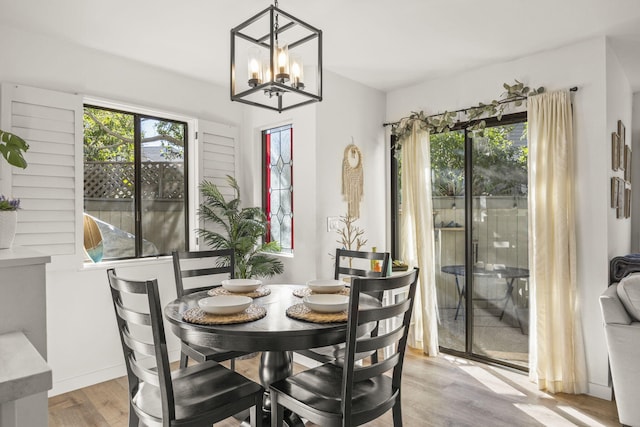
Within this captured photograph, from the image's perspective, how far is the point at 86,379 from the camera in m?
3.10

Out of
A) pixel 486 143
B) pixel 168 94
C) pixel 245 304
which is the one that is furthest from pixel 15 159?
pixel 486 143

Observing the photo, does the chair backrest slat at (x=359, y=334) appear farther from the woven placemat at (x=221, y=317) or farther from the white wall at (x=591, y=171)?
the white wall at (x=591, y=171)

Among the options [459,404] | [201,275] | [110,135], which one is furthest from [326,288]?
[110,135]

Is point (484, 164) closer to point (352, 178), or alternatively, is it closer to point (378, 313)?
point (352, 178)

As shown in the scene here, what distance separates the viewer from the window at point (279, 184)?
3.95 meters

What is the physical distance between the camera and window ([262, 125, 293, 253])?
395 centimetres

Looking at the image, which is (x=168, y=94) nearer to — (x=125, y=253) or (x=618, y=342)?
(x=125, y=253)

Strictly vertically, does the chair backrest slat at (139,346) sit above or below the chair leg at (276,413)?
above

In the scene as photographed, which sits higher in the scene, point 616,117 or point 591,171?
point 616,117

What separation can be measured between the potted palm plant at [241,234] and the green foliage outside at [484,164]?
171cm

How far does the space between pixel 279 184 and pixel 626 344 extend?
2.98 m

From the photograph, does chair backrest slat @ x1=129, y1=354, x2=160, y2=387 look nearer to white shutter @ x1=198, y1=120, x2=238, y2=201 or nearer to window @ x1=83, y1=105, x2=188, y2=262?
window @ x1=83, y1=105, x2=188, y2=262

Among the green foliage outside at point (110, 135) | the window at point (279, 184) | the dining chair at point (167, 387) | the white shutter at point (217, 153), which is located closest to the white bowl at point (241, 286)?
the dining chair at point (167, 387)

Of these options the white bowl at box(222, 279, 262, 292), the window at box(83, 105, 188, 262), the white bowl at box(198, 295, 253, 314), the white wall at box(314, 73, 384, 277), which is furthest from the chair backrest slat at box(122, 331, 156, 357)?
the white wall at box(314, 73, 384, 277)
